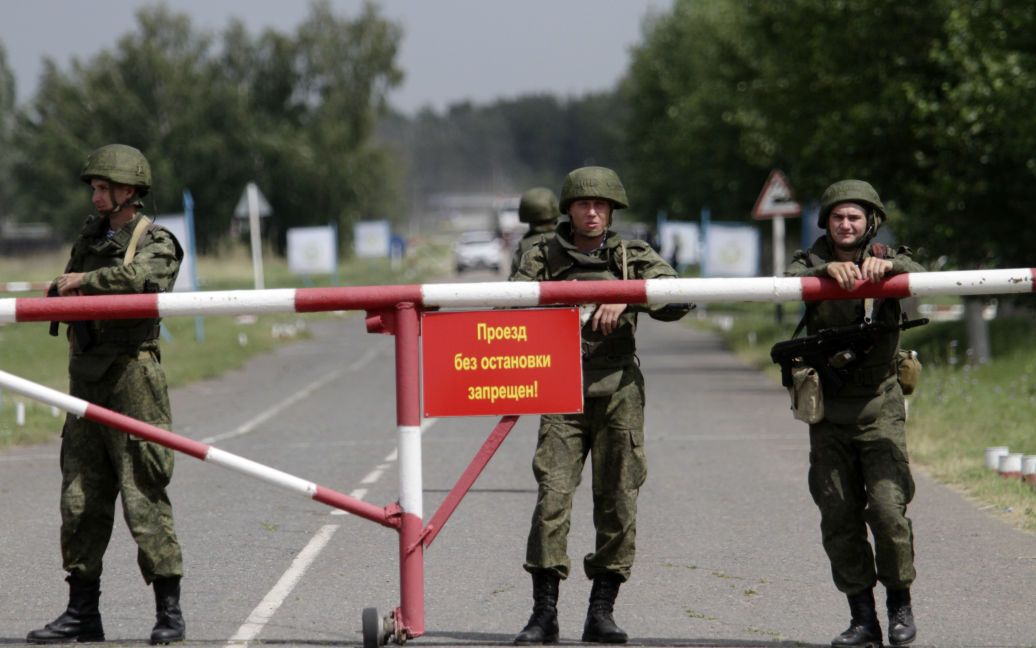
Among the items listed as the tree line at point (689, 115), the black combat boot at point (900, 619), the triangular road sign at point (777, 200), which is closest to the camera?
the black combat boot at point (900, 619)

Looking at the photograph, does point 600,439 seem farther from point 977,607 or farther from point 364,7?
point 364,7

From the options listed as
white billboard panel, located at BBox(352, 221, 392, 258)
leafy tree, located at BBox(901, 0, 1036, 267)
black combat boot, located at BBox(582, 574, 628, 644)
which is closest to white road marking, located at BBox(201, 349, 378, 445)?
leafy tree, located at BBox(901, 0, 1036, 267)

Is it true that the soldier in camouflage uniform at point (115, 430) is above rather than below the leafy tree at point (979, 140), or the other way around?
below

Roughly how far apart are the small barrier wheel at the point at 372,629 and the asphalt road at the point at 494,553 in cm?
45

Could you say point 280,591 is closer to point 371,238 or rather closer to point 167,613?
point 167,613

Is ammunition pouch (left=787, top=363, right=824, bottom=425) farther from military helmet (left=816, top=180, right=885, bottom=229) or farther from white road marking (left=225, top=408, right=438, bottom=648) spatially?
white road marking (left=225, top=408, right=438, bottom=648)

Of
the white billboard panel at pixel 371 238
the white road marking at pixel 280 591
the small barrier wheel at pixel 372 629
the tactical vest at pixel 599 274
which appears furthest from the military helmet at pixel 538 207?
the white billboard panel at pixel 371 238

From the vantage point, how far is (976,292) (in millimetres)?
6098

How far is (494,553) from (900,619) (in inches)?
114

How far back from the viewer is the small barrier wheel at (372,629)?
6.06m

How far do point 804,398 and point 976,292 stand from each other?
2.45 feet

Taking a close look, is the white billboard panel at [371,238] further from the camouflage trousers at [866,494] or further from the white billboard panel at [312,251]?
the camouflage trousers at [866,494]

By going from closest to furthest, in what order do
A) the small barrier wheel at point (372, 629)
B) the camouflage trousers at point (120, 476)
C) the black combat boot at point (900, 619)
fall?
the small barrier wheel at point (372, 629), the black combat boot at point (900, 619), the camouflage trousers at point (120, 476)

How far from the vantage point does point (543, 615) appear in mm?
6480
